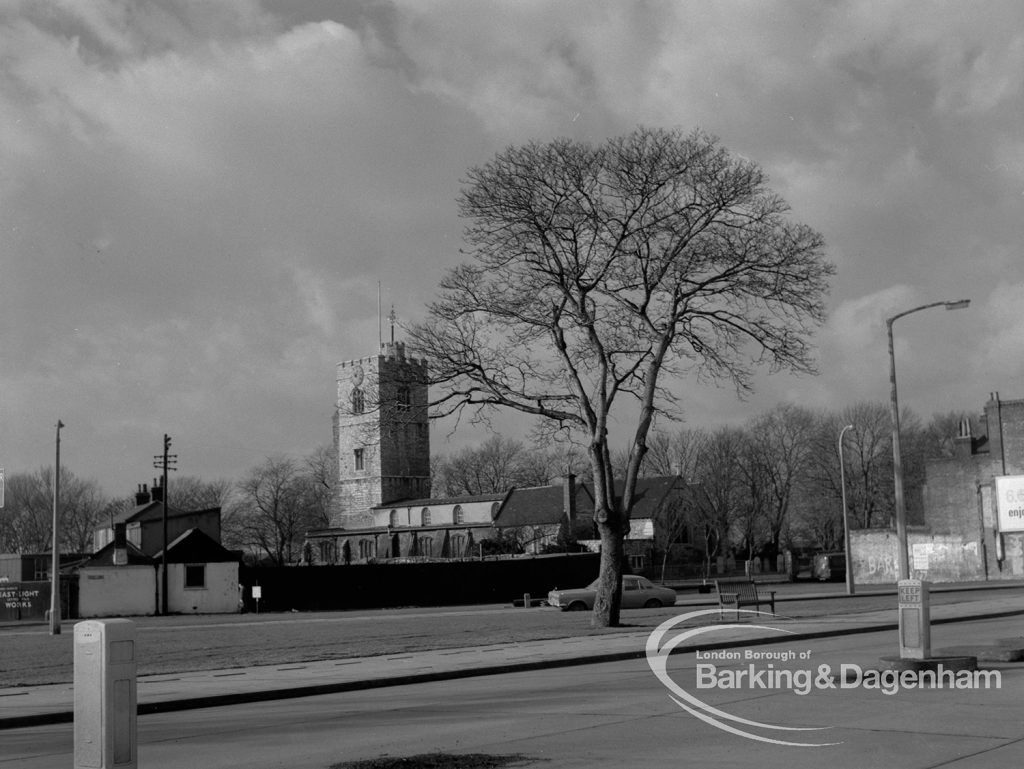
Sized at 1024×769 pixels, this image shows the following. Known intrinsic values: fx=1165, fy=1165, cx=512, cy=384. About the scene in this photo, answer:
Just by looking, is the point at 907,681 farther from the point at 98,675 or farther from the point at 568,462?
the point at 568,462

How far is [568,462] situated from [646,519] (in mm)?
21630

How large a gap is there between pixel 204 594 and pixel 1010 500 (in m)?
39.8

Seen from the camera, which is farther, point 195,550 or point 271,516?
point 271,516

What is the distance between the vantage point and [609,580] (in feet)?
92.8

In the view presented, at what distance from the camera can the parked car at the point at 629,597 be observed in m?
40.3

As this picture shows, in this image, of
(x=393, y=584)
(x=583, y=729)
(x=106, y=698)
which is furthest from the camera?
(x=393, y=584)

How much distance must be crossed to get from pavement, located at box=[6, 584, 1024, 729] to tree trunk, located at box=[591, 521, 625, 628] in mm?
1815

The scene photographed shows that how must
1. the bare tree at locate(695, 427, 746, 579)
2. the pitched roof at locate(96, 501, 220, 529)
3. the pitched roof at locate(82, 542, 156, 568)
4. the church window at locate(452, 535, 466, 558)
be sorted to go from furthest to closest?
the church window at locate(452, 535, 466, 558) → the bare tree at locate(695, 427, 746, 579) → the pitched roof at locate(96, 501, 220, 529) → the pitched roof at locate(82, 542, 156, 568)

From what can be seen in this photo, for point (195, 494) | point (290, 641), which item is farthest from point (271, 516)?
point (290, 641)

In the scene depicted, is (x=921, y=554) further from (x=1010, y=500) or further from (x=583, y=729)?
(x=583, y=729)

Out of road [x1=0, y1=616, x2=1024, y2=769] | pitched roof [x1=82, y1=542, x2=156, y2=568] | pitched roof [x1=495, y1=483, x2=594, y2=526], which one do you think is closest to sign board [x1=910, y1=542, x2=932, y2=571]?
pitched roof [x1=495, y1=483, x2=594, y2=526]

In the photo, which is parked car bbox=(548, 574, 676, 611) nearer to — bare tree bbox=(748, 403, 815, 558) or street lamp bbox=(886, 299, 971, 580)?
street lamp bbox=(886, 299, 971, 580)

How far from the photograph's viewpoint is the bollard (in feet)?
23.2

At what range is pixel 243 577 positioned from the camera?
56.6 metres
